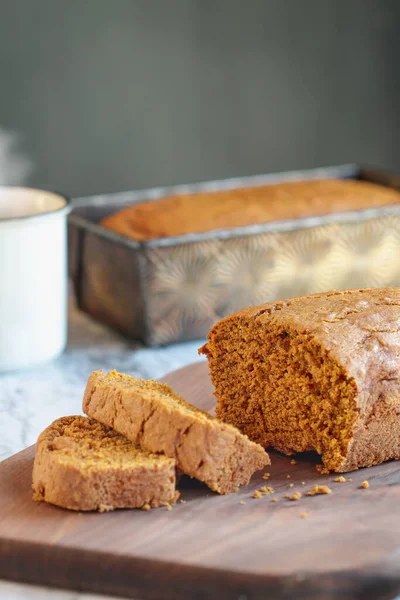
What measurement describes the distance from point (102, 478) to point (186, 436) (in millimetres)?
202

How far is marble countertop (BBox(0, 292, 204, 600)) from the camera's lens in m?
2.44

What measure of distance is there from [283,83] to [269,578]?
390cm

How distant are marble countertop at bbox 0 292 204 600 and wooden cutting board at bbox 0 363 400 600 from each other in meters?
0.55

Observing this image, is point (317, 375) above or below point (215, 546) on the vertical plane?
above

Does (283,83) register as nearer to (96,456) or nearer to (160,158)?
(160,158)

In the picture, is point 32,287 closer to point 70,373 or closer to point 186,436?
point 70,373

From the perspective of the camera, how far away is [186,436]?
1.83 meters

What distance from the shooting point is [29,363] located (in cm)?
281

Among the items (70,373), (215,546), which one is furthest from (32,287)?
(215,546)

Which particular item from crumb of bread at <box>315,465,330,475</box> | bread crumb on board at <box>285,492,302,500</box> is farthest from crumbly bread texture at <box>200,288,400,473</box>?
bread crumb on board at <box>285,492,302,500</box>

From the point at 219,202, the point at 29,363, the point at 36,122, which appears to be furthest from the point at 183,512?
the point at 36,122

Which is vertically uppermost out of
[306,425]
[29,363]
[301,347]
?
[301,347]

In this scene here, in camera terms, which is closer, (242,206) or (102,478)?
(102,478)

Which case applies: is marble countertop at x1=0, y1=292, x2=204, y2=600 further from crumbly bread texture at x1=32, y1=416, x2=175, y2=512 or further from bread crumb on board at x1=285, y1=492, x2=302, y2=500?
bread crumb on board at x1=285, y1=492, x2=302, y2=500
